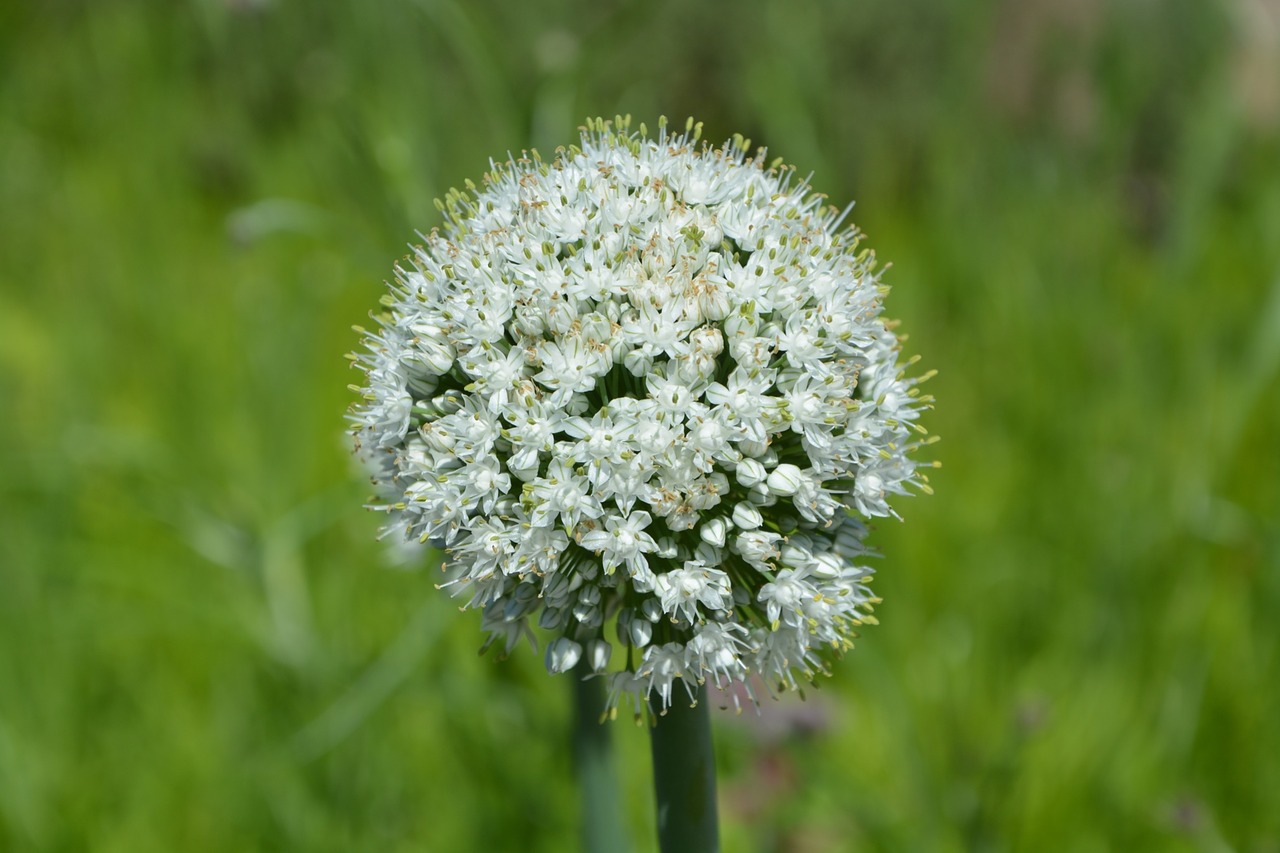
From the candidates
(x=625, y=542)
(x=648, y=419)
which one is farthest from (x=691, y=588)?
(x=648, y=419)

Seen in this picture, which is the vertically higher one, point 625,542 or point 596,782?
point 625,542

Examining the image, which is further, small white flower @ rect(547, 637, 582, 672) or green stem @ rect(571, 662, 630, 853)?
green stem @ rect(571, 662, 630, 853)

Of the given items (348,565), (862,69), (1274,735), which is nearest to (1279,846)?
(1274,735)

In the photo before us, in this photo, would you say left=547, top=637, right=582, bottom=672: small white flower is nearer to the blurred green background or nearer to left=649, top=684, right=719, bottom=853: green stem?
left=649, top=684, right=719, bottom=853: green stem

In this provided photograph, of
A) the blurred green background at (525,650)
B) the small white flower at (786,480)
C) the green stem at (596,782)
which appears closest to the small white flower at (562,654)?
the small white flower at (786,480)

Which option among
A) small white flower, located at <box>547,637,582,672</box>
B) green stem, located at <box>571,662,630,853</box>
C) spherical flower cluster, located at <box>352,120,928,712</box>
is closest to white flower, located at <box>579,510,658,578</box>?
spherical flower cluster, located at <box>352,120,928,712</box>

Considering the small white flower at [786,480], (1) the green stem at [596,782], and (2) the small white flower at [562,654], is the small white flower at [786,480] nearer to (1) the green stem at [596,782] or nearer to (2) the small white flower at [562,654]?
(2) the small white flower at [562,654]

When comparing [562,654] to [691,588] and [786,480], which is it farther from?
[786,480]
